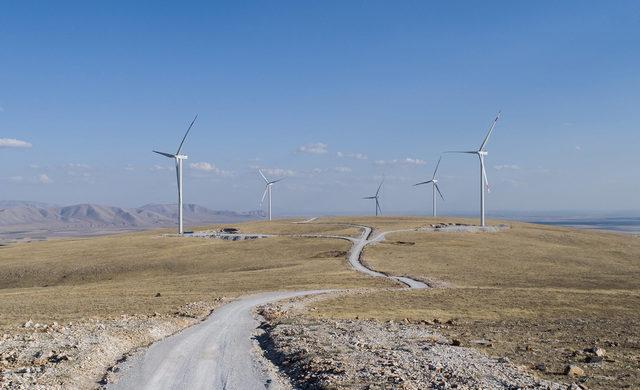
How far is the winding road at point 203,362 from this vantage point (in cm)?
2133

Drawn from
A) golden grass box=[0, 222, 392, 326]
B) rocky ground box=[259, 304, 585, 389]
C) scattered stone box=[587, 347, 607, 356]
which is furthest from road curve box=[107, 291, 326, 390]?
scattered stone box=[587, 347, 607, 356]

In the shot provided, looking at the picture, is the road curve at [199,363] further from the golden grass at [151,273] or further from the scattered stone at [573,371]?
the golden grass at [151,273]

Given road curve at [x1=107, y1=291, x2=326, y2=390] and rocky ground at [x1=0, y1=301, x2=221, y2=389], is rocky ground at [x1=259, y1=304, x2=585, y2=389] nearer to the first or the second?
road curve at [x1=107, y1=291, x2=326, y2=390]

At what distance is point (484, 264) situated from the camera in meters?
88.2

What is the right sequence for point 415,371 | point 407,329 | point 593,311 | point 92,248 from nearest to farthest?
point 415,371
point 407,329
point 593,311
point 92,248

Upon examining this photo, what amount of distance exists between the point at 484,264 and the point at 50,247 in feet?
324

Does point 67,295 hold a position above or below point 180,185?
below

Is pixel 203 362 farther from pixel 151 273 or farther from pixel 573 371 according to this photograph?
pixel 151 273

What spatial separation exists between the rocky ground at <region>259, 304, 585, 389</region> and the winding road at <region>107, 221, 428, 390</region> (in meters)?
1.34

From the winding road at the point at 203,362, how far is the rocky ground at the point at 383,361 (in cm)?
134

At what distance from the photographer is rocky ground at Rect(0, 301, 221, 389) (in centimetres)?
2145

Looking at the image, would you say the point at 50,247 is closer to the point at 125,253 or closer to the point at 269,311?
the point at 125,253

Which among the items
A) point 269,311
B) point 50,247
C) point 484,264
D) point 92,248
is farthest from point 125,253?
point 269,311

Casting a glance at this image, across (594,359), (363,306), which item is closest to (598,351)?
(594,359)
